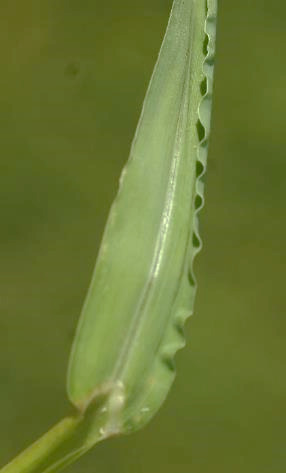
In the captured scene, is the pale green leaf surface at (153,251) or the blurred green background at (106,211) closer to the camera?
the pale green leaf surface at (153,251)

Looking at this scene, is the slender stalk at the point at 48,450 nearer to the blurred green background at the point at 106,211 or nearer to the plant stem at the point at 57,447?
the plant stem at the point at 57,447

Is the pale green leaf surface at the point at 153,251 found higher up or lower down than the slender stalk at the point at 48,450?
higher up

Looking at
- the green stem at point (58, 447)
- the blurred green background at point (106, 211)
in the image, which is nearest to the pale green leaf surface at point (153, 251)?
the green stem at point (58, 447)

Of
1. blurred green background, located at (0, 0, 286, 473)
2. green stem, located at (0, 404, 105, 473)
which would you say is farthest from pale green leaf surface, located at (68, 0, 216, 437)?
blurred green background, located at (0, 0, 286, 473)

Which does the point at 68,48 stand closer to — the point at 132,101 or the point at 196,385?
the point at 132,101

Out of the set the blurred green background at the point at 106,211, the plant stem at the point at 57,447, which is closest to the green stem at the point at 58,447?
the plant stem at the point at 57,447

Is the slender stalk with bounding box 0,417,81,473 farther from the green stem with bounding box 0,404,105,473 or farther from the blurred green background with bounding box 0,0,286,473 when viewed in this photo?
the blurred green background with bounding box 0,0,286,473

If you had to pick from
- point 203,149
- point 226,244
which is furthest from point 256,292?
point 203,149
